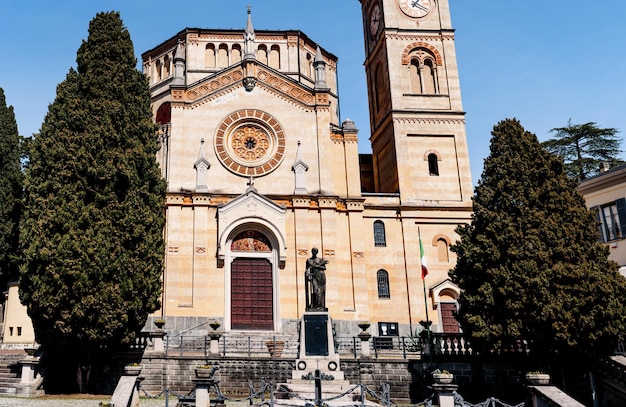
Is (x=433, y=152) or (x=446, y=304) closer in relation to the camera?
(x=446, y=304)

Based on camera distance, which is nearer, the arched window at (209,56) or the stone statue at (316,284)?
the stone statue at (316,284)

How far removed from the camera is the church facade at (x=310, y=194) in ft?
89.2

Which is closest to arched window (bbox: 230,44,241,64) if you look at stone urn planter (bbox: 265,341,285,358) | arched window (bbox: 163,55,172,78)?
arched window (bbox: 163,55,172,78)

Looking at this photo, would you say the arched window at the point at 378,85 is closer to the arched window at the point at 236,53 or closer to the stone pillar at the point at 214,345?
the arched window at the point at 236,53

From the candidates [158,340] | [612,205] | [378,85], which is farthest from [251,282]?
[612,205]

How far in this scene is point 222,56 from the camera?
38719 millimetres

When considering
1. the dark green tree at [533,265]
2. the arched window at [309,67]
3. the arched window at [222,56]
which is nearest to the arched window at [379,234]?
the dark green tree at [533,265]

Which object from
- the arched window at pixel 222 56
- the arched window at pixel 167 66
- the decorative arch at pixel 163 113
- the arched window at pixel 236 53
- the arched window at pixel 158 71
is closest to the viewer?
the decorative arch at pixel 163 113

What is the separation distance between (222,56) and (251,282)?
60.4 feet

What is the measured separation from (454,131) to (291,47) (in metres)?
13.8

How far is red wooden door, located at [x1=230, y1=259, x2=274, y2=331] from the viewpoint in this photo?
2695 centimetres

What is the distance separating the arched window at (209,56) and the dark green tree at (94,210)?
49.3 feet

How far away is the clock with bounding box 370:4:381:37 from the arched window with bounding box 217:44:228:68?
10.3m

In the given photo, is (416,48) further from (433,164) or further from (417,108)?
(433,164)
